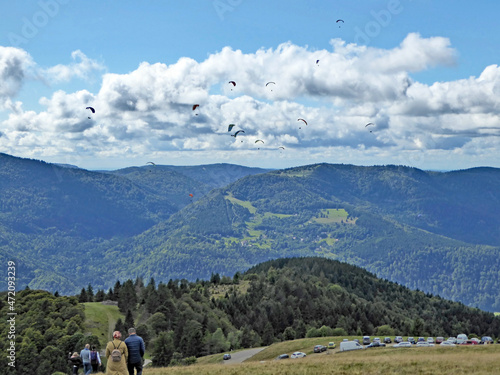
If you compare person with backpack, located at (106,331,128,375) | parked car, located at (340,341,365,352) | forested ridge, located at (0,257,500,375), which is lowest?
forested ridge, located at (0,257,500,375)

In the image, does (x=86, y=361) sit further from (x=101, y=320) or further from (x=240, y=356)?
(x=101, y=320)

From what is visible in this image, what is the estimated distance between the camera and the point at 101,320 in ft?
459

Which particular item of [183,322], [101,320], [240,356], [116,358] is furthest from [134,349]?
[101,320]

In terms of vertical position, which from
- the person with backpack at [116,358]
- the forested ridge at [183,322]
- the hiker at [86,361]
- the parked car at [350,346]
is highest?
the person with backpack at [116,358]

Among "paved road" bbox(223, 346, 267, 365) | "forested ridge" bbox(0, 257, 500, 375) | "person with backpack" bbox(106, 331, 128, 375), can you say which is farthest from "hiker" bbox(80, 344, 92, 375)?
"forested ridge" bbox(0, 257, 500, 375)

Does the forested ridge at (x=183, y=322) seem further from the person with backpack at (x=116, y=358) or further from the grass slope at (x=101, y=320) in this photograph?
the person with backpack at (x=116, y=358)

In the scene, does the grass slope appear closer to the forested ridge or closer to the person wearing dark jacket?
the forested ridge

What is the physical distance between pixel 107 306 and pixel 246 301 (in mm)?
55932

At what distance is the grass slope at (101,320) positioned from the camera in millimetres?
131500

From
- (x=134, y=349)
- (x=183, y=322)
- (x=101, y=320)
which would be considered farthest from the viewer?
(x=101, y=320)

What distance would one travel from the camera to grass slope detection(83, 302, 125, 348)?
13150cm

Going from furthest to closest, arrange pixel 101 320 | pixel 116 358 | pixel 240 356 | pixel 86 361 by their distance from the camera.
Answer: pixel 101 320, pixel 240 356, pixel 86 361, pixel 116 358

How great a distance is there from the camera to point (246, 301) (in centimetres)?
18988

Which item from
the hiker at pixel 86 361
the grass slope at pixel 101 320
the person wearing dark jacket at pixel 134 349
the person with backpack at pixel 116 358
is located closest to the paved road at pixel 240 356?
the grass slope at pixel 101 320
